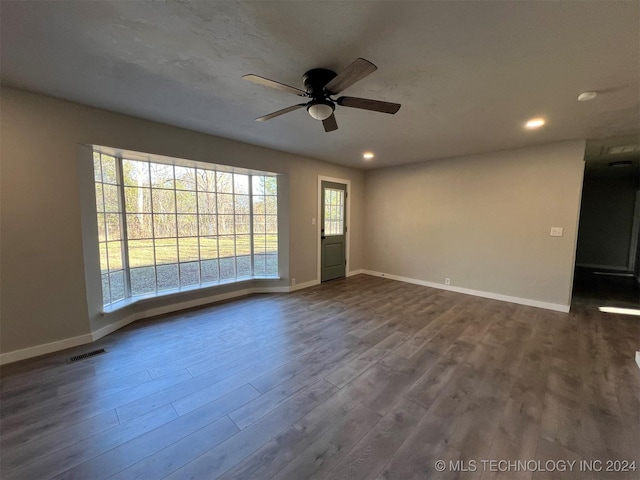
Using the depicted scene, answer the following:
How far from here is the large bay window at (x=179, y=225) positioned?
3.13 meters

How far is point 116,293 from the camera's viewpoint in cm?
318

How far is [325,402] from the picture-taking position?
6.09ft

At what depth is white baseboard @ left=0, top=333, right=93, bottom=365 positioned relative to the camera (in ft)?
7.63

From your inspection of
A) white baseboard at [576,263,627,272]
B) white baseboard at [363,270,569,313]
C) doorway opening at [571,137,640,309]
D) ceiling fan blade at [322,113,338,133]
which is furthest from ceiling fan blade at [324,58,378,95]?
white baseboard at [576,263,627,272]

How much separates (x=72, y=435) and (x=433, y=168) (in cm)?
568

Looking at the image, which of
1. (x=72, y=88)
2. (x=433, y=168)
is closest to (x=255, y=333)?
(x=72, y=88)

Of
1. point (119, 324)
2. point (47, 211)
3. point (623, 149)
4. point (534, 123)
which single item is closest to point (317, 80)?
point (534, 123)

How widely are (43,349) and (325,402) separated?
2.86m

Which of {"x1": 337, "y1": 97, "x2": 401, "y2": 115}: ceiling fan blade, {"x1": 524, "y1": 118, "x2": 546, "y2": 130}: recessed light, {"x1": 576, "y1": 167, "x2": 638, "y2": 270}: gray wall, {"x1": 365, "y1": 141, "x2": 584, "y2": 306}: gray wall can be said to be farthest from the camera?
{"x1": 576, "y1": 167, "x2": 638, "y2": 270}: gray wall

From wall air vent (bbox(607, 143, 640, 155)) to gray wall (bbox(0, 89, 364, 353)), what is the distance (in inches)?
262

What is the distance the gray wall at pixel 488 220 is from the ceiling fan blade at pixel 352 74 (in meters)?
3.71

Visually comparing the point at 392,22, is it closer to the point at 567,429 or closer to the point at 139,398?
the point at 567,429

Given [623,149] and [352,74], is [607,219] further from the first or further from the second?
[352,74]

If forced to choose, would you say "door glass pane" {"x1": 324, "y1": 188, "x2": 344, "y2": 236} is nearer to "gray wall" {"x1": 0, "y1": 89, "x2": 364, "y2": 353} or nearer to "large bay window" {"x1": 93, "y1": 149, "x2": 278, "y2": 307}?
"large bay window" {"x1": 93, "y1": 149, "x2": 278, "y2": 307}
